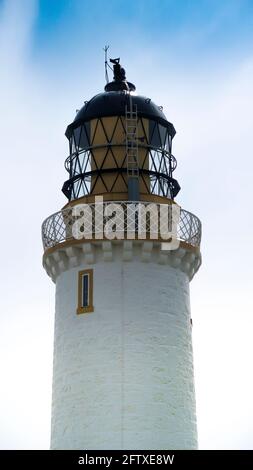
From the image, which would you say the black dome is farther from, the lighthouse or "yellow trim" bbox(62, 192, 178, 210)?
"yellow trim" bbox(62, 192, 178, 210)

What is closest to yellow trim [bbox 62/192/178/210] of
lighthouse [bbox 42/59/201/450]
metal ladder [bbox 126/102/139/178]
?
lighthouse [bbox 42/59/201/450]

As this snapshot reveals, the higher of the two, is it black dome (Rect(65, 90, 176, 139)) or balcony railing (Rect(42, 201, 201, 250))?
black dome (Rect(65, 90, 176, 139))

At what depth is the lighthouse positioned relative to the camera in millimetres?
24219

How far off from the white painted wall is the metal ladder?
2.58m

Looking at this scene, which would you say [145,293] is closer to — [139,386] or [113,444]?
[139,386]

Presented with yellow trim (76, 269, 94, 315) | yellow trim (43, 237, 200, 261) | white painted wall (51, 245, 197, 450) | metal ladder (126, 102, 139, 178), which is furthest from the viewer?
metal ladder (126, 102, 139, 178)

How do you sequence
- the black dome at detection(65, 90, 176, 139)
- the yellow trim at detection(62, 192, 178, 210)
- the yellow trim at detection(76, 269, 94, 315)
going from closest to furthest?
the yellow trim at detection(76, 269, 94, 315) < the yellow trim at detection(62, 192, 178, 210) < the black dome at detection(65, 90, 176, 139)

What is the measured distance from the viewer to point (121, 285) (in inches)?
998

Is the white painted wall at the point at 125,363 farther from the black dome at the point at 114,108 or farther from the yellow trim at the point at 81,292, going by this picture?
the black dome at the point at 114,108
